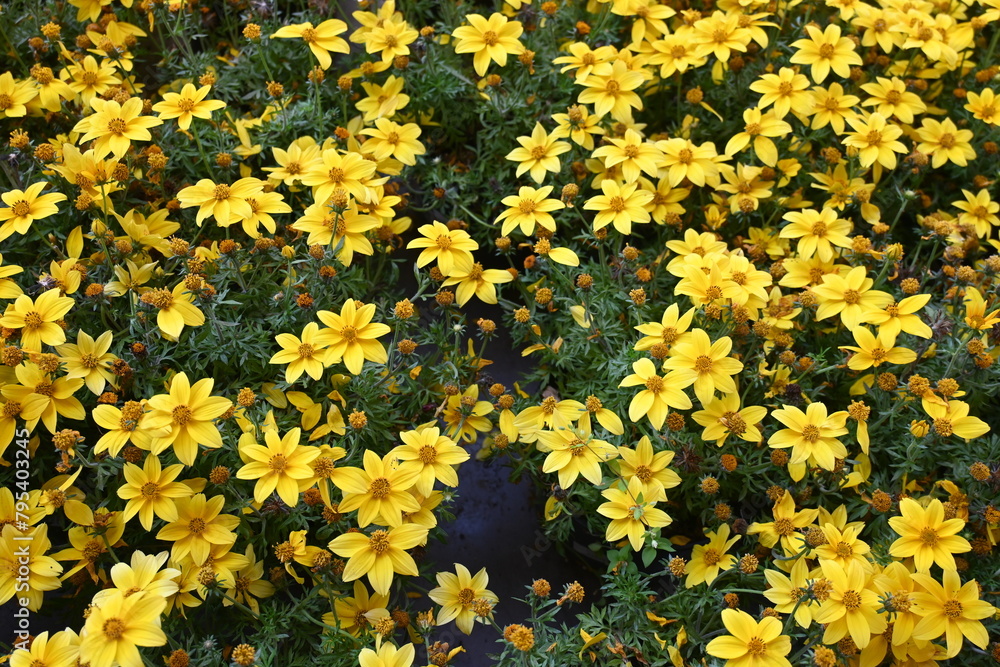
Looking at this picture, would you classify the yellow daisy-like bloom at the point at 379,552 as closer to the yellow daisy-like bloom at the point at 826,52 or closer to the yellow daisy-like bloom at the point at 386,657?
the yellow daisy-like bloom at the point at 386,657

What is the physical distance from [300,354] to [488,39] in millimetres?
1376

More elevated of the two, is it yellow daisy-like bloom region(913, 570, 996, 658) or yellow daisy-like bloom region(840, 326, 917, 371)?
yellow daisy-like bloom region(840, 326, 917, 371)

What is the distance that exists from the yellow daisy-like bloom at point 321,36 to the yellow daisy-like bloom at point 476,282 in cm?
90

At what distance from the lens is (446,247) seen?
7.86 ft

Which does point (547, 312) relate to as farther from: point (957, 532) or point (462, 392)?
point (957, 532)

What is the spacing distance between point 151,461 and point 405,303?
0.76 meters

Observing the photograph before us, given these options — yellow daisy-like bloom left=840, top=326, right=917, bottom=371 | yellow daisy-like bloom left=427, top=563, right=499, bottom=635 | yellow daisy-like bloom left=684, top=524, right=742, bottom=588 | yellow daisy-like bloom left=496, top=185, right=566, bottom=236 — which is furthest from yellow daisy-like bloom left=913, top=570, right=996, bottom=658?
yellow daisy-like bloom left=496, top=185, right=566, bottom=236

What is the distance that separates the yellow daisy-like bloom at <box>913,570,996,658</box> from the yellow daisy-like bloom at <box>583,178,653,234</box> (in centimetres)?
128

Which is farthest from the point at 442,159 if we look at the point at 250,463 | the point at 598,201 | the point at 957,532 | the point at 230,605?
the point at 957,532

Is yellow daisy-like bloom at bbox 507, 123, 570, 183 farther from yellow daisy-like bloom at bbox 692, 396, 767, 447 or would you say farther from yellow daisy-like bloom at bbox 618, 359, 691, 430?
yellow daisy-like bloom at bbox 692, 396, 767, 447

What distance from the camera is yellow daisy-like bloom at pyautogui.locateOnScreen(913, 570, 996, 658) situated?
1872 millimetres

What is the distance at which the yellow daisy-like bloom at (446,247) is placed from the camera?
2.38 metres

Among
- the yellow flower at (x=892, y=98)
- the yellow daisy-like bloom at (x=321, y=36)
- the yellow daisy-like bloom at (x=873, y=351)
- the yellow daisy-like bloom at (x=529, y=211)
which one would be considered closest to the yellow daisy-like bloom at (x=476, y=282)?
the yellow daisy-like bloom at (x=529, y=211)

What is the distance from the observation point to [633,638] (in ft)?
6.91
